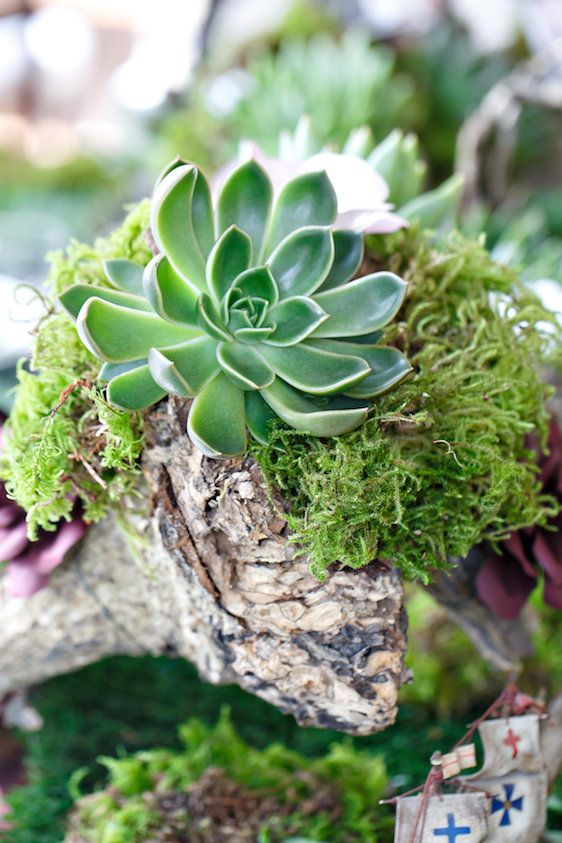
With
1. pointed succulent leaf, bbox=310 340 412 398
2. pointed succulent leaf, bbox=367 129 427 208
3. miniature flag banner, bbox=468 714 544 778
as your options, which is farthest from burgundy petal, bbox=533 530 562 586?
pointed succulent leaf, bbox=367 129 427 208

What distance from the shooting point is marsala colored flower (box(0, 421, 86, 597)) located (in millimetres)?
885

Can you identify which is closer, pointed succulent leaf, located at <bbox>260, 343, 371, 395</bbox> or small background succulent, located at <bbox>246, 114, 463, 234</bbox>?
pointed succulent leaf, located at <bbox>260, 343, 371, 395</bbox>

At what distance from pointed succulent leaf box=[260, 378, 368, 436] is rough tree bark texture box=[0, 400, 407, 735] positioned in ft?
0.20

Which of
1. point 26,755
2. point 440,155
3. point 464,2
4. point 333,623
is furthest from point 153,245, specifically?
point 464,2

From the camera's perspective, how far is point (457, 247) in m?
0.95

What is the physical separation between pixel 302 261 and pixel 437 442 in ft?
0.74

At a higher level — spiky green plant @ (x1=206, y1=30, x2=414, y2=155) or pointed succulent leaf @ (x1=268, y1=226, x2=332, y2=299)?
spiky green plant @ (x1=206, y1=30, x2=414, y2=155)

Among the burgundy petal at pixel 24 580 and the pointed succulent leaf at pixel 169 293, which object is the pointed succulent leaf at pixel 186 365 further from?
the burgundy petal at pixel 24 580

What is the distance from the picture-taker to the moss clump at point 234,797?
40.5 inches

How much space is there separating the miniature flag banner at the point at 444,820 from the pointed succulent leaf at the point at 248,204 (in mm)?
575

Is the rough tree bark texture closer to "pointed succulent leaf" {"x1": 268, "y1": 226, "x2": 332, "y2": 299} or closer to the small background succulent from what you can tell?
"pointed succulent leaf" {"x1": 268, "y1": 226, "x2": 332, "y2": 299}

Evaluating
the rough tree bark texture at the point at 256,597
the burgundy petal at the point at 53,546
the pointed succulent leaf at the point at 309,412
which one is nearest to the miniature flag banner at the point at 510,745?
the rough tree bark texture at the point at 256,597

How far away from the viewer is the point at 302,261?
2.49ft

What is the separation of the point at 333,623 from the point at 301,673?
0.08 meters
